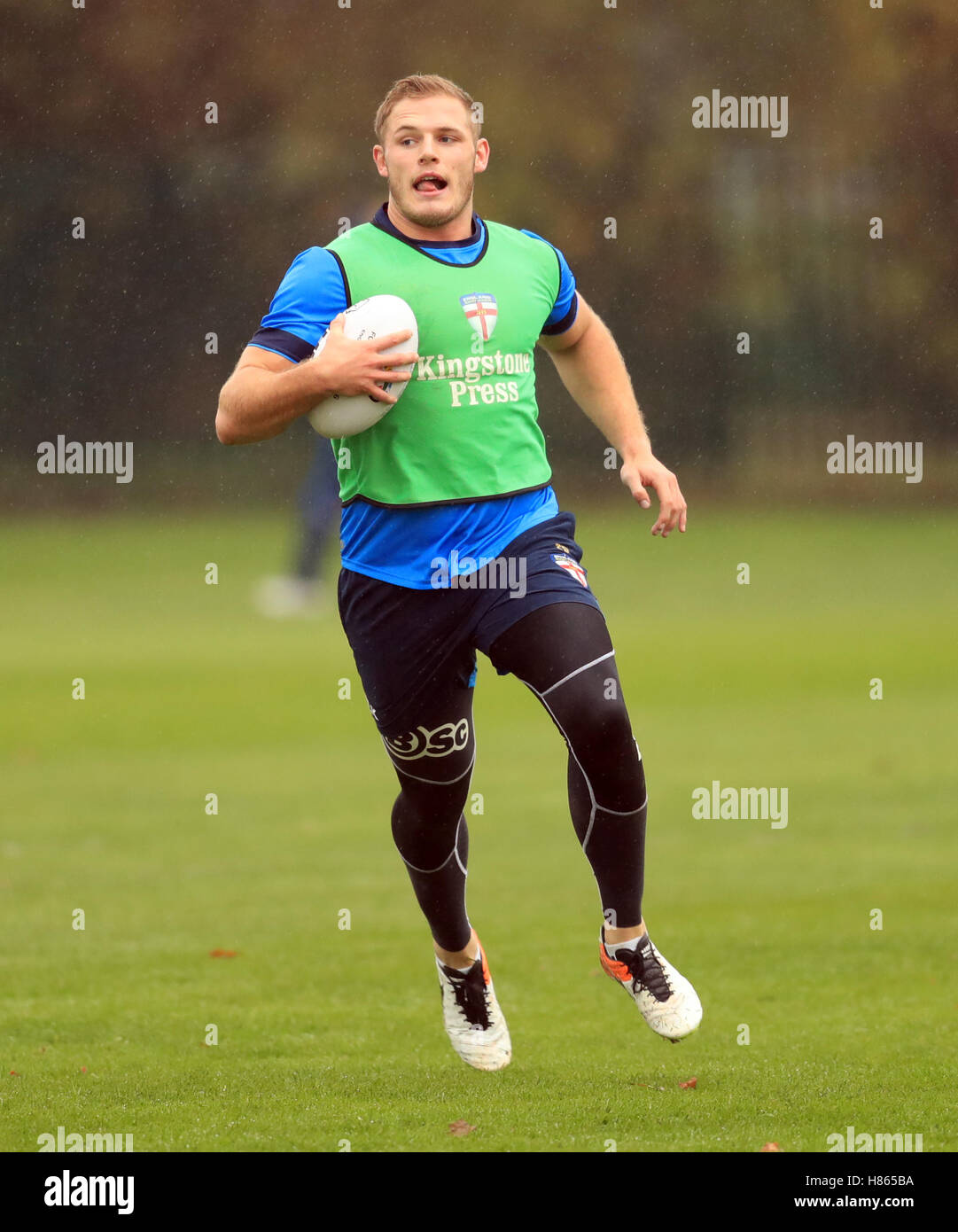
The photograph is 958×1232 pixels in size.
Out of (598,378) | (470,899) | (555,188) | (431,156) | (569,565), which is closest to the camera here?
(431,156)

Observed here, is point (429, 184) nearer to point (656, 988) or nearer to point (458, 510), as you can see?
point (458, 510)

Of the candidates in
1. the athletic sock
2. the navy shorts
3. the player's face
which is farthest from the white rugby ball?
the athletic sock

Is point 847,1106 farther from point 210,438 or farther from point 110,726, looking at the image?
point 210,438

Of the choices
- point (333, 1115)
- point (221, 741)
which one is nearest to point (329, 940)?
point (333, 1115)

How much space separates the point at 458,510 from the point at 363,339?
600 millimetres

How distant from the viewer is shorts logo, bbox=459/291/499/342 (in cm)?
486

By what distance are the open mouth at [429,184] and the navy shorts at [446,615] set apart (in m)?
0.94

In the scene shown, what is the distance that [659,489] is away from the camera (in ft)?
16.4

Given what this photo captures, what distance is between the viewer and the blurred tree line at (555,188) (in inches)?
873

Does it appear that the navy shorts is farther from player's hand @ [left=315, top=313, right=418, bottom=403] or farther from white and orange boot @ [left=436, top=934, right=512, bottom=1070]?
white and orange boot @ [left=436, top=934, right=512, bottom=1070]

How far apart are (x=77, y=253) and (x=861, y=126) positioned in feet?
35.8

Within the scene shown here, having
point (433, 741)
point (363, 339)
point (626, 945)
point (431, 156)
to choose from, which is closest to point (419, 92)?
point (431, 156)

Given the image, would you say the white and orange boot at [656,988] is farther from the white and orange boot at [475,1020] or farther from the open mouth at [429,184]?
the open mouth at [429,184]

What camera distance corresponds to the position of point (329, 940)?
796 cm
